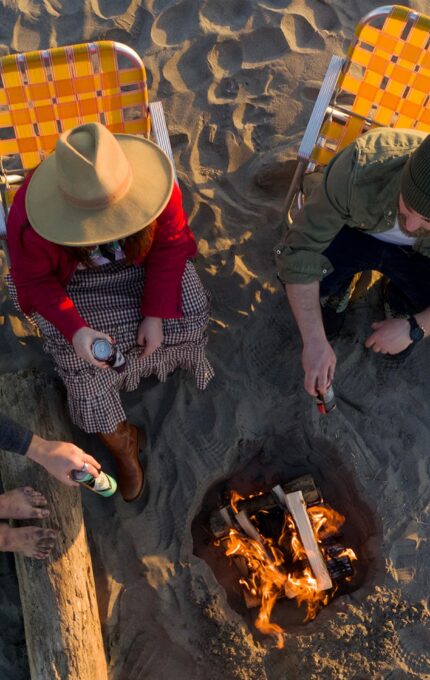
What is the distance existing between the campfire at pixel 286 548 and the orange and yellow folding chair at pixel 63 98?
1.90m

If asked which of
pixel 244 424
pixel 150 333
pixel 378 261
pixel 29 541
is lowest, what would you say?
pixel 29 541

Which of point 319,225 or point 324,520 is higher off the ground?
point 319,225

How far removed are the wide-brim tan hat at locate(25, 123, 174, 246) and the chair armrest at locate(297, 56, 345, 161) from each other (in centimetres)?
91

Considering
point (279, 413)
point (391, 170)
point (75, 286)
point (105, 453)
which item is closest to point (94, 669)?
point (105, 453)

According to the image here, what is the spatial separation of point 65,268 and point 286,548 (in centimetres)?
174

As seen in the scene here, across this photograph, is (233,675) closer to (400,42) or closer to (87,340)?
(87,340)

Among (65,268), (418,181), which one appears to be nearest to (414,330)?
(418,181)

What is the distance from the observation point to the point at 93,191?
2094mm

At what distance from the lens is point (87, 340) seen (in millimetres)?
2348

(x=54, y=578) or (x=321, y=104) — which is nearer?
(x=54, y=578)

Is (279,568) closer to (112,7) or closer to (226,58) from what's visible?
(226,58)

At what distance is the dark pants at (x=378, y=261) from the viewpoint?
8.52ft

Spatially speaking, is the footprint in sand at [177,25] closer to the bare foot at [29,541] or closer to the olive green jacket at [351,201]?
the olive green jacket at [351,201]

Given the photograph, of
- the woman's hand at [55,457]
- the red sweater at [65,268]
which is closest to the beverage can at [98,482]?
the woman's hand at [55,457]
